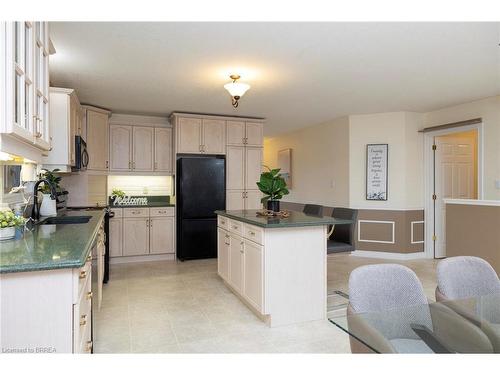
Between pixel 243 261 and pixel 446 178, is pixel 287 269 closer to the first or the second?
pixel 243 261

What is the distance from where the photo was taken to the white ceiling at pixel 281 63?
105 inches

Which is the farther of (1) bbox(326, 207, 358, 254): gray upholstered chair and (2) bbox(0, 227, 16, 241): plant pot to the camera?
(1) bbox(326, 207, 358, 254): gray upholstered chair

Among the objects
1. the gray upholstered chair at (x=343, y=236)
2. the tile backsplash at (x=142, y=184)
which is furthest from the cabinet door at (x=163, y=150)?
the gray upholstered chair at (x=343, y=236)

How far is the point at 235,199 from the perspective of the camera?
5730mm

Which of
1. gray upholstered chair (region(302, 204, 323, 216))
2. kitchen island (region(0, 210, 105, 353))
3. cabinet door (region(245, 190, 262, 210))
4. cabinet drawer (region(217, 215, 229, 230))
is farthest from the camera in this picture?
cabinet door (region(245, 190, 262, 210))

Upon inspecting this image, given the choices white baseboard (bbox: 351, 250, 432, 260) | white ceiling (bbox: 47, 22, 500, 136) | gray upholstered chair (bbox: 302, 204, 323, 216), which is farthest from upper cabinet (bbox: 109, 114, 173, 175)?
white baseboard (bbox: 351, 250, 432, 260)

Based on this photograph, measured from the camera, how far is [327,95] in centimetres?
453

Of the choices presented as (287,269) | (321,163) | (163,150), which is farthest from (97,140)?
(321,163)

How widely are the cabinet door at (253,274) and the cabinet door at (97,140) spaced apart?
2.95 meters

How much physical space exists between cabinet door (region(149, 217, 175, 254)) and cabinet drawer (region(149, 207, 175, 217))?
0.21ft

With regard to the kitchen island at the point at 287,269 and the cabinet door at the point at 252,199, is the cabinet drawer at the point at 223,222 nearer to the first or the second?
the kitchen island at the point at 287,269

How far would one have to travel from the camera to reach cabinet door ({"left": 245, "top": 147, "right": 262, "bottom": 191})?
5.84 meters

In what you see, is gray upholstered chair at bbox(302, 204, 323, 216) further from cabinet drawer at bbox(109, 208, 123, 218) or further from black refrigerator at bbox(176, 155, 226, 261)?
cabinet drawer at bbox(109, 208, 123, 218)

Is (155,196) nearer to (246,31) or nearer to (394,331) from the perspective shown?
(246,31)
